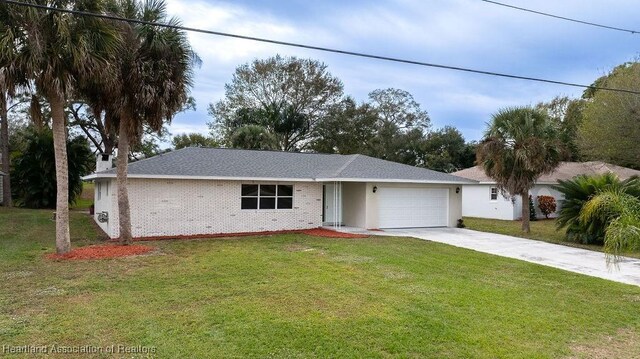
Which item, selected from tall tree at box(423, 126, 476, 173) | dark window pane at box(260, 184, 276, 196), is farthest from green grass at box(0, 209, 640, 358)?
tall tree at box(423, 126, 476, 173)

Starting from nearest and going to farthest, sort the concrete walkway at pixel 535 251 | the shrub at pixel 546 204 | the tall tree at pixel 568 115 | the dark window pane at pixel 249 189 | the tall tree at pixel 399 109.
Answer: the concrete walkway at pixel 535 251, the dark window pane at pixel 249 189, the shrub at pixel 546 204, the tall tree at pixel 568 115, the tall tree at pixel 399 109

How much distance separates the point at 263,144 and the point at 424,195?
1238cm

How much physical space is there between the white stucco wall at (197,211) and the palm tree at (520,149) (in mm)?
7906

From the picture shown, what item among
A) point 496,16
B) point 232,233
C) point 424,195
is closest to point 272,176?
point 232,233

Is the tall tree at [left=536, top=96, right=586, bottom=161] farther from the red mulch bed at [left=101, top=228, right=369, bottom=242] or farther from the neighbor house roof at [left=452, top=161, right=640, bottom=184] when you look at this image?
the red mulch bed at [left=101, top=228, right=369, bottom=242]

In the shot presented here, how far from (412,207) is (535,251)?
637cm

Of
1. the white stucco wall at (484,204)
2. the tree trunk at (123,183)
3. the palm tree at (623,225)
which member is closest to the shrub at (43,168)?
the tree trunk at (123,183)

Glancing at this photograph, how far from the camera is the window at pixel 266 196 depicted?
16516 millimetres

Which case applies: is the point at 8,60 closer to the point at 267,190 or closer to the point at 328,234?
the point at 267,190

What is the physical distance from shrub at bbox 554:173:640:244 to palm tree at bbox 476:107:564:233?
4.39ft

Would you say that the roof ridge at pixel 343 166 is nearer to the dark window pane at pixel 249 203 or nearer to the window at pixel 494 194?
the dark window pane at pixel 249 203

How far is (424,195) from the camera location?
62.4ft

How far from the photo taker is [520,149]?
17016mm

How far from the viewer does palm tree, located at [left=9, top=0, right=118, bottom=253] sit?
30.4 ft
